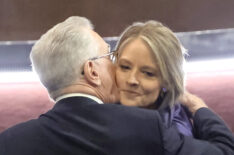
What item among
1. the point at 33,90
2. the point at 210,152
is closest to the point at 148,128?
the point at 210,152

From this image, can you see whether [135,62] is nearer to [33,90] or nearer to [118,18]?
[118,18]

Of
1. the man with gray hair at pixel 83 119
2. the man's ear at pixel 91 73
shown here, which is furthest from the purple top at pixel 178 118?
the man's ear at pixel 91 73

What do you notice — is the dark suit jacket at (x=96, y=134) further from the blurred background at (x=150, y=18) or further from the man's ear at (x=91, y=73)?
the blurred background at (x=150, y=18)

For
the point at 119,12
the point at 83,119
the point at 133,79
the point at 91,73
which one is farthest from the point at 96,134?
the point at 119,12

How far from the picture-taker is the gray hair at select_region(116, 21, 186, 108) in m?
1.19

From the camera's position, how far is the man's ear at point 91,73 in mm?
1031

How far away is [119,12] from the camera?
1648 mm

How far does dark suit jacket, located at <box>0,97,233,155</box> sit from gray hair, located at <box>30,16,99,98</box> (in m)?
0.07

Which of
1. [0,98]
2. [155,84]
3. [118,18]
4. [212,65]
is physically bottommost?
[0,98]

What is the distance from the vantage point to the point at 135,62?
47.0 inches

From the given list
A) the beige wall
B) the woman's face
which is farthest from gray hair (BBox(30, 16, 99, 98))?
the beige wall

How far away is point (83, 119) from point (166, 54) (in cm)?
38

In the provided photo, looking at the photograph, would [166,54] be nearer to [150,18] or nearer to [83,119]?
[83,119]

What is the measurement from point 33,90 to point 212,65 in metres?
0.90
